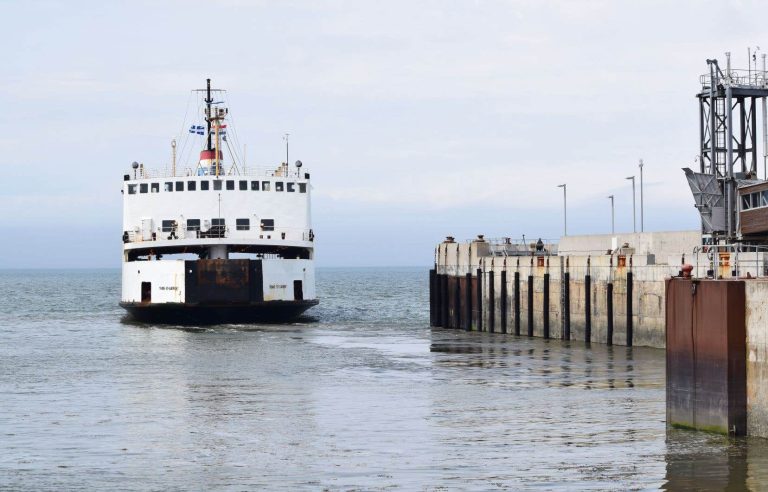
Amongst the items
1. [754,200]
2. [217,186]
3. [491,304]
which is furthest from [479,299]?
[217,186]

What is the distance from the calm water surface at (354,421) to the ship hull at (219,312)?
10345 millimetres

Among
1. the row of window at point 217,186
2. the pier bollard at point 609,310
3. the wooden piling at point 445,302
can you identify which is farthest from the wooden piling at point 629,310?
the row of window at point 217,186

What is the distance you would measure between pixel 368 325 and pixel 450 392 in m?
33.5

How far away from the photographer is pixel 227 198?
60.6 metres

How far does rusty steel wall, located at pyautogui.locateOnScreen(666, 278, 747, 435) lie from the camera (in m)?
20.4

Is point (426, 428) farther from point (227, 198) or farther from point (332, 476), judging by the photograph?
point (227, 198)

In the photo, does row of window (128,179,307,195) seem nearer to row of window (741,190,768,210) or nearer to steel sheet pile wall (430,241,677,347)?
steel sheet pile wall (430,241,677,347)

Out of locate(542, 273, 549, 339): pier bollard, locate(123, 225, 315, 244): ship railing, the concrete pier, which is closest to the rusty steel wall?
the concrete pier

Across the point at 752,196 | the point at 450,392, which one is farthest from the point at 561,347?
the point at 450,392

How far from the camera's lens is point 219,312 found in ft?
192

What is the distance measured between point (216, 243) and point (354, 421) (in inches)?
1338

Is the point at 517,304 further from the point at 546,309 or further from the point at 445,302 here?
the point at 445,302

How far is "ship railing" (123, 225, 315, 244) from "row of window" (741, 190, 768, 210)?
23445 millimetres

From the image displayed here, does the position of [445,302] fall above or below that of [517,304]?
below
